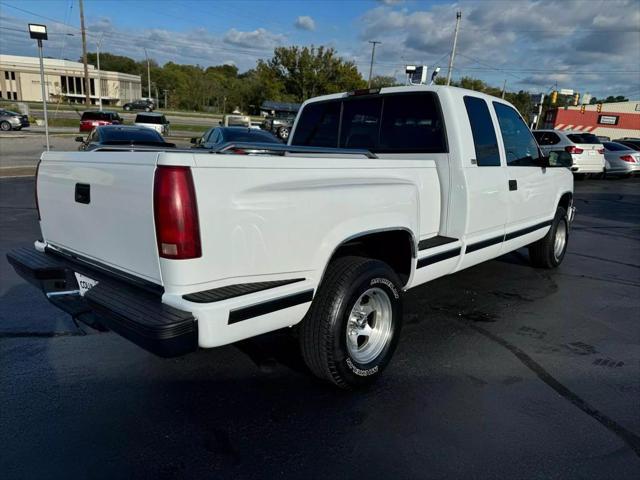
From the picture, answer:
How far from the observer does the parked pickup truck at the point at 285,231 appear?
7.29 ft

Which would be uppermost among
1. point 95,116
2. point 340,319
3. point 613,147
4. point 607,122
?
point 607,122

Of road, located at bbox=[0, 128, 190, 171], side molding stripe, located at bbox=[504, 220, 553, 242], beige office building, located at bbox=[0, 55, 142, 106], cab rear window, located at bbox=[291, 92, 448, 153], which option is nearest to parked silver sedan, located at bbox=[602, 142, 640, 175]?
side molding stripe, located at bbox=[504, 220, 553, 242]

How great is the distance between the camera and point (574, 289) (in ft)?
18.0

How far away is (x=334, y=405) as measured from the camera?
299 cm

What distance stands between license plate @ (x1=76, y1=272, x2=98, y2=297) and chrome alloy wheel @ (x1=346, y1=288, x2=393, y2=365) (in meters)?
1.60

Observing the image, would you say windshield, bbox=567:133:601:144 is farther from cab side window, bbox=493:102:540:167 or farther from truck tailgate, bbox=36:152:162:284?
truck tailgate, bbox=36:152:162:284

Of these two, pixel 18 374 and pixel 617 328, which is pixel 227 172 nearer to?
pixel 18 374

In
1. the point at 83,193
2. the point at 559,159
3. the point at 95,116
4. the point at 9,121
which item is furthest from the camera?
the point at 9,121

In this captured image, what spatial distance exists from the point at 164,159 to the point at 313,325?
1.31 metres

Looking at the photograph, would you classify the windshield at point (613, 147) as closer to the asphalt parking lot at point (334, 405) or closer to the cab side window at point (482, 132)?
the asphalt parking lot at point (334, 405)

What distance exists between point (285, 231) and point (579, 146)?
1781 centimetres

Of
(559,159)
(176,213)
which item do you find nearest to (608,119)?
(559,159)

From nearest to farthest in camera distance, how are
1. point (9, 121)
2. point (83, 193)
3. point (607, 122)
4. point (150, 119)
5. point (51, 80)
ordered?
point (83, 193)
point (150, 119)
point (9, 121)
point (607, 122)
point (51, 80)

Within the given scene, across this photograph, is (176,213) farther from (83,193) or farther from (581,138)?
(581,138)
